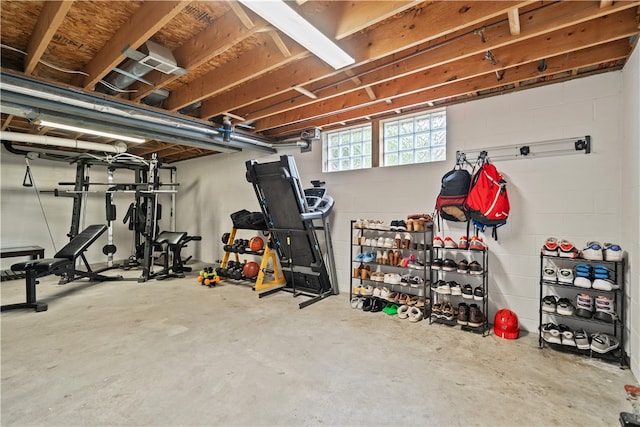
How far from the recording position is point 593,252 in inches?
107

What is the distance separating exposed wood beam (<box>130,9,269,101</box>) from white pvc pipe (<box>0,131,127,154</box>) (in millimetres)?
3741

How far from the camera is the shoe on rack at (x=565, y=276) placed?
2.78m

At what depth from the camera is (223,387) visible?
2193 mm

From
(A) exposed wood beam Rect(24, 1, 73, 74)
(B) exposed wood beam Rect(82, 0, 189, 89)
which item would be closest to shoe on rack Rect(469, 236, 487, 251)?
(B) exposed wood beam Rect(82, 0, 189, 89)

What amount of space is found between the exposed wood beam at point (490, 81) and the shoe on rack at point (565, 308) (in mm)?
2383

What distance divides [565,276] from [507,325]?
0.78 metres

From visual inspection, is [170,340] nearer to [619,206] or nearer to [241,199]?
[241,199]

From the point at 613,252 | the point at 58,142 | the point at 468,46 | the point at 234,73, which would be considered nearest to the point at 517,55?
the point at 468,46

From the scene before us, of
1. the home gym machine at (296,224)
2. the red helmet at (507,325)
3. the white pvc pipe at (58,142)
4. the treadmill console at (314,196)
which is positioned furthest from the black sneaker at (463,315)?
the white pvc pipe at (58,142)

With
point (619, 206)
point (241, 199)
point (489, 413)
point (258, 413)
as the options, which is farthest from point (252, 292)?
point (619, 206)

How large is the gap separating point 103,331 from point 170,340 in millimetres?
918

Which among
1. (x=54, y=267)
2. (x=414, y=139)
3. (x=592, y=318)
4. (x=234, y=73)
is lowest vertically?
(x=592, y=318)

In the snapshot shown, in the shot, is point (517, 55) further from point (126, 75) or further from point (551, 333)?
point (126, 75)

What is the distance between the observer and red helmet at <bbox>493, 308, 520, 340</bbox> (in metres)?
3.10
